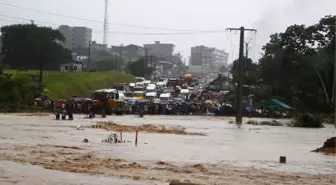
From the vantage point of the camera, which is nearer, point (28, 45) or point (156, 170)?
point (156, 170)

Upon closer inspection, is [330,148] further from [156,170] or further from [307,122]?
[307,122]

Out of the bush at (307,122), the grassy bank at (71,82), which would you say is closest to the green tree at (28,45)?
the grassy bank at (71,82)

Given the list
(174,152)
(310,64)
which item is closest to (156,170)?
(174,152)

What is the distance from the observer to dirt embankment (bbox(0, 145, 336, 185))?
14316 millimetres

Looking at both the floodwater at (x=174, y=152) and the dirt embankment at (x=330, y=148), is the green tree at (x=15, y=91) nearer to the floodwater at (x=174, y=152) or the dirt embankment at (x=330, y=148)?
the floodwater at (x=174, y=152)

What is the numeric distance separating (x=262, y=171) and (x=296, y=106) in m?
61.5

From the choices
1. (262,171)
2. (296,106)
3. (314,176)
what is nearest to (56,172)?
(262,171)

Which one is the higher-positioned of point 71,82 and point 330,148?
point 71,82

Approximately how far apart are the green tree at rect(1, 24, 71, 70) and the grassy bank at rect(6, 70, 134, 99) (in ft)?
36.7

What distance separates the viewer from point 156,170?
1560 cm

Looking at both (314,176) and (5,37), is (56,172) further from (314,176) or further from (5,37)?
(5,37)

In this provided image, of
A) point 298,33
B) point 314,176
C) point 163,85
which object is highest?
point 298,33

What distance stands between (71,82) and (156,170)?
58592 millimetres

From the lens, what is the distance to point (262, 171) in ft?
54.5
